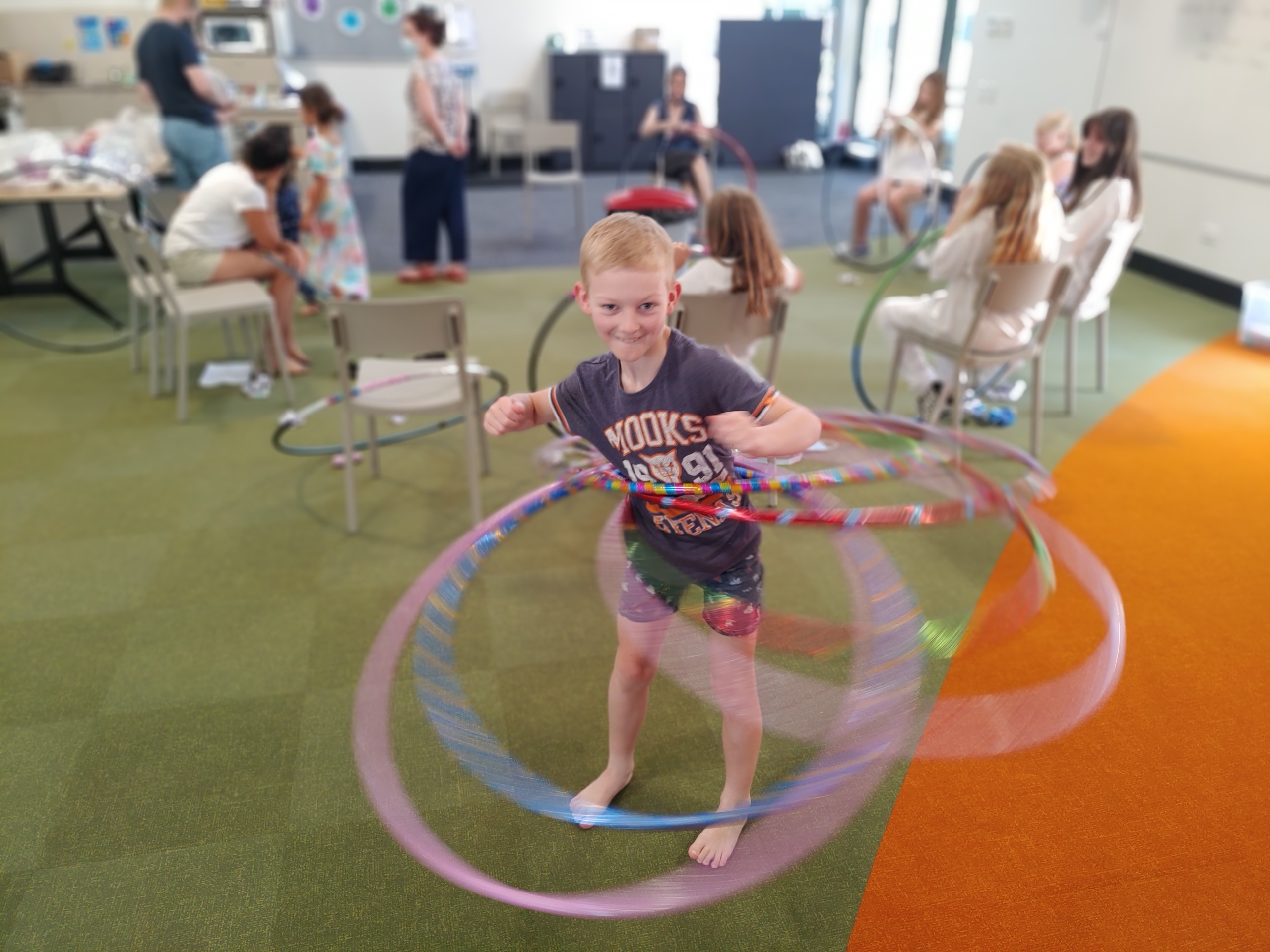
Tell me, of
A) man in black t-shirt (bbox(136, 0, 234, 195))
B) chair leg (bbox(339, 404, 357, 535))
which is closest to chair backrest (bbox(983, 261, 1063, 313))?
chair leg (bbox(339, 404, 357, 535))

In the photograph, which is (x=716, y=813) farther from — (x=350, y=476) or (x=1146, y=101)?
(x=1146, y=101)

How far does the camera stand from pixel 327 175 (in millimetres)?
5441

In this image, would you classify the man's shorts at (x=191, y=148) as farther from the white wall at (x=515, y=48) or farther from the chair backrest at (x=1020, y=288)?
the chair backrest at (x=1020, y=288)

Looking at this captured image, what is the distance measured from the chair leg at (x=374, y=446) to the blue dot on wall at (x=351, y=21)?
333 inches

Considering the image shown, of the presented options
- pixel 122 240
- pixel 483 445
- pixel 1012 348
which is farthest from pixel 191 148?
pixel 1012 348

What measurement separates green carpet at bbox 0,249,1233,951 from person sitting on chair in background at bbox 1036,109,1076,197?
1.66m

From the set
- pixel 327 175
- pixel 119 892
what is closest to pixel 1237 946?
pixel 119 892

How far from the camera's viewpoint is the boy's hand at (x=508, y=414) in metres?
1.73

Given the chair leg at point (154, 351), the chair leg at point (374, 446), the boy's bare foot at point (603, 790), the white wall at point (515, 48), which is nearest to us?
the boy's bare foot at point (603, 790)

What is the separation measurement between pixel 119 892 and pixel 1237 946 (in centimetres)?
236

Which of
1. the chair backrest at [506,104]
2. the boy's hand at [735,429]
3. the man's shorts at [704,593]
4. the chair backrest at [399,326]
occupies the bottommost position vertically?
the man's shorts at [704,593]

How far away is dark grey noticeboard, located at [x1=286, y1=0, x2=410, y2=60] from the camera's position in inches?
406

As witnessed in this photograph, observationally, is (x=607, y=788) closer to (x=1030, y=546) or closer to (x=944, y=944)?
(x=944, y=944)

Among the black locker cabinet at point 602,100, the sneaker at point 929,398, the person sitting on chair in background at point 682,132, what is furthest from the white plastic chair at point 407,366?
the black locker cabinet at point 602,100
